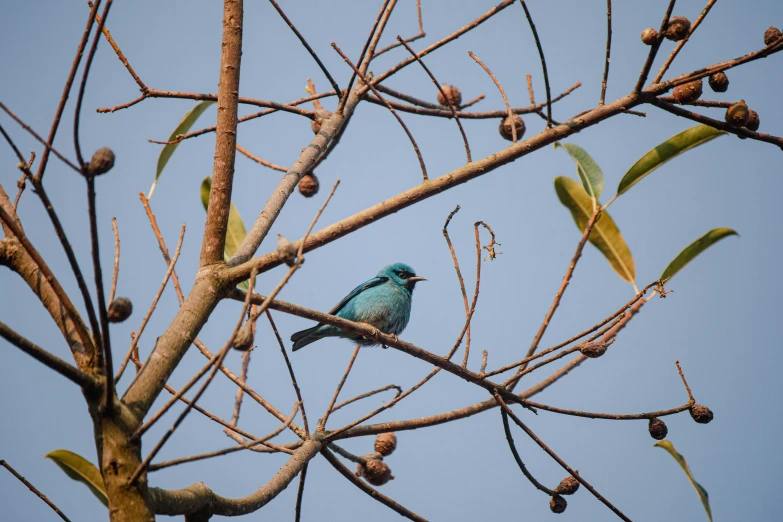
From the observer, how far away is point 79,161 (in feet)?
6.06

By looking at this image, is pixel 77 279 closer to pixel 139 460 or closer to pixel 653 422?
pixel 139 460

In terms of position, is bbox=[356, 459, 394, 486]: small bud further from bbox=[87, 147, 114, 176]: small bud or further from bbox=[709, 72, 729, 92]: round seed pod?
bbox=[709, 72, 729, 92]: round seed pod

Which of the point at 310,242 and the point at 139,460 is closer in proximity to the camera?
the point at 139,460

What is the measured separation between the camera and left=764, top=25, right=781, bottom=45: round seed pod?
300 centimetres

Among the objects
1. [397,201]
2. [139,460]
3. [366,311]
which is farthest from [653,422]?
[366,311]

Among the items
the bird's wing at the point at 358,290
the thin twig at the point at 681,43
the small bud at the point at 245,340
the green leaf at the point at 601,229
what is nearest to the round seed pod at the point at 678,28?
the thin twig at the point at 681,43

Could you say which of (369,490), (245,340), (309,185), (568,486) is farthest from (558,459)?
(309,185)

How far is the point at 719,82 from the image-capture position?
129 inches

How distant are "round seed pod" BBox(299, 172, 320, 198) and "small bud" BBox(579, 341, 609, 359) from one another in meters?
2.44

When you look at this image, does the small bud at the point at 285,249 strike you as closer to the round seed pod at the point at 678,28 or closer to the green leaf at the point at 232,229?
the round seed pod at the point at 678,28

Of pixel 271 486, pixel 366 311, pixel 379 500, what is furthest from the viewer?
pixel 366 311

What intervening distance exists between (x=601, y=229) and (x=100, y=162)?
12.1 ft

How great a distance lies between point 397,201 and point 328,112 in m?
1.58

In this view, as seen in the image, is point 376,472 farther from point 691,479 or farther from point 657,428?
point 691,479
